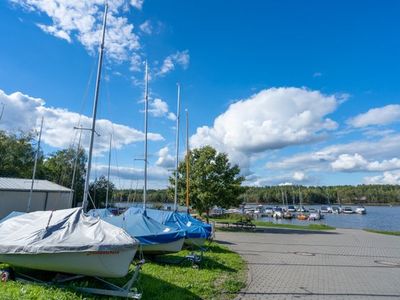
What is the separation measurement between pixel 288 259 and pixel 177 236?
5.96 m

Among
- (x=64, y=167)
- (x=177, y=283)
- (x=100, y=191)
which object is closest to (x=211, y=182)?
(x=177, y=283)

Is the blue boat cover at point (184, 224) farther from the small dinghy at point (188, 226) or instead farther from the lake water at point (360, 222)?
the lake water at point (360, 222)

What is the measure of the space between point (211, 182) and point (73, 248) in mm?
22464

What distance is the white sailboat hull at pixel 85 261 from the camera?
6.75 meters

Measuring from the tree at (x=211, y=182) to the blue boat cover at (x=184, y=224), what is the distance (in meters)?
12.7

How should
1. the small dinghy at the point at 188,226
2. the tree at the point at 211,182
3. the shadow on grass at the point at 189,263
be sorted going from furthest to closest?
the tree at the point at 211,182 → the small dinghy at the point at 188,226 → the shadow on grass at the point at 189,263

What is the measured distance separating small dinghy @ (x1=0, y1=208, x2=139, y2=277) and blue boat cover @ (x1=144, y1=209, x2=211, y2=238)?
236 inches

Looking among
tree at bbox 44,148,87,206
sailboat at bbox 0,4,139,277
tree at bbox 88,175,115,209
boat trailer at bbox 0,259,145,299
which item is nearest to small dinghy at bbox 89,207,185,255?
boat trailer at bbox 0,259,145,299

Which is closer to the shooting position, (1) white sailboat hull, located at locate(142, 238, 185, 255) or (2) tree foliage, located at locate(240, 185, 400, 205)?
(1) white sailboat hull, located at locate(142, 238, 185, 255)

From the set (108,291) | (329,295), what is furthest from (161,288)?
(329,295)

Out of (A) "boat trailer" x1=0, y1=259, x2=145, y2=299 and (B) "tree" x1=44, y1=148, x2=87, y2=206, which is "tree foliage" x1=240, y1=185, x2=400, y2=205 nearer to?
(B) "tree" x1=44, y1=148, x2=87, y2=206

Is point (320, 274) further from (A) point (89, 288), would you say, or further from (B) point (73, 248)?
(B) point (73, 248)

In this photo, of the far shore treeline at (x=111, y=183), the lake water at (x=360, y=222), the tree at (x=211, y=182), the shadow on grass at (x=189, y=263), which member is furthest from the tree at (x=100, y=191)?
the shadow on grass at (x=189, y=263)

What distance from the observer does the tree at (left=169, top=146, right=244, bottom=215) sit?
93.9ft
